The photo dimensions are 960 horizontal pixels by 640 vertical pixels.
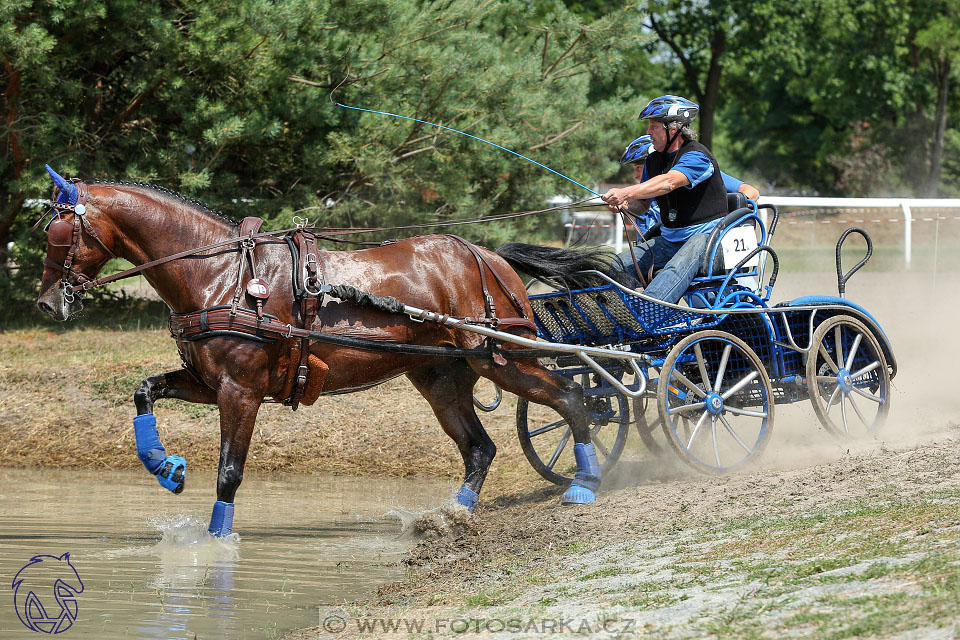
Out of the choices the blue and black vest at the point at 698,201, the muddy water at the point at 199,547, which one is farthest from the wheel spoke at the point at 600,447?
the blue and black vest at the point at 698,201

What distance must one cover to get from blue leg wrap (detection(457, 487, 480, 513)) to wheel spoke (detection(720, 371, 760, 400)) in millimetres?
1834

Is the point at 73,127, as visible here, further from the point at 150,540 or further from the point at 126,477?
the point at 150,540

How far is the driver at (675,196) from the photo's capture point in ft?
23.7

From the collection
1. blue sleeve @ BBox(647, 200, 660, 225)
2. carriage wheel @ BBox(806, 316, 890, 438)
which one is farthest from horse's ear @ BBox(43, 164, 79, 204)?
carriage wheel @ BBox(806, 316, 890, 438)

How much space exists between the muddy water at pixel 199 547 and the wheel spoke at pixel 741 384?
225 centimetres

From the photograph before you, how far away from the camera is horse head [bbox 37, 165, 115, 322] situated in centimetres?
614

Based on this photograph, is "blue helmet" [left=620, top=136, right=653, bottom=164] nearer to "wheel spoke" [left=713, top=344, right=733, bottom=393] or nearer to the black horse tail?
the black horse tail

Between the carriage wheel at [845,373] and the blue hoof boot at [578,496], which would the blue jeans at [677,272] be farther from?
the blue hoof boot at [578,496]

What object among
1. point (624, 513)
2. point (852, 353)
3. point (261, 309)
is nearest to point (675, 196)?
point (852, 353)

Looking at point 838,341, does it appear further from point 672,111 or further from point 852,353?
point 672,111

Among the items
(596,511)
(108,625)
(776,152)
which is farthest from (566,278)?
(776,152)

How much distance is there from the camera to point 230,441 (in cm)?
630

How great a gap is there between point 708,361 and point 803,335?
87 centimetres

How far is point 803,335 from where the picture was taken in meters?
7.90
